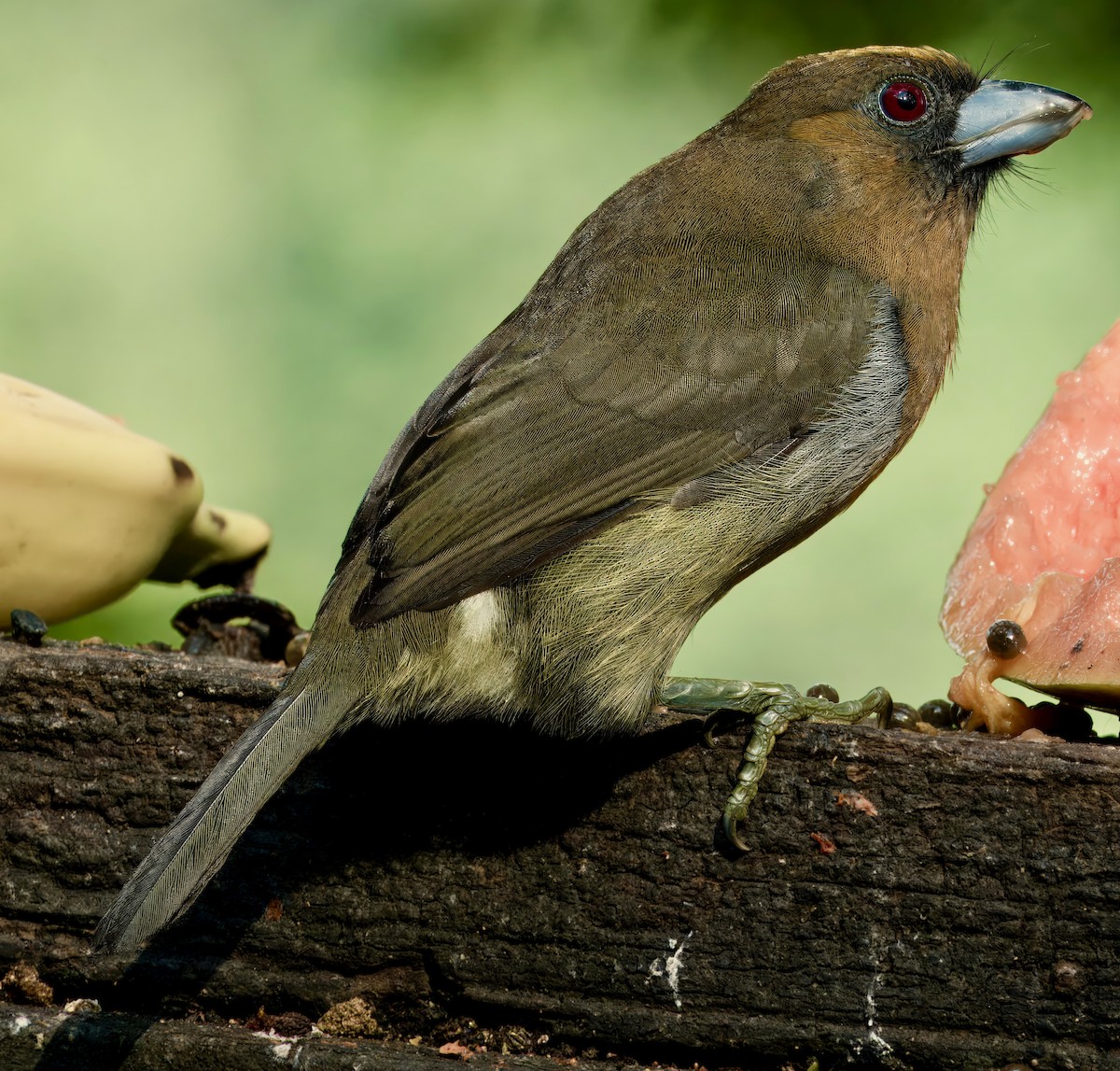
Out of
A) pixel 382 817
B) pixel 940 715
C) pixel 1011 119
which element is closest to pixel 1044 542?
pixel 940 715

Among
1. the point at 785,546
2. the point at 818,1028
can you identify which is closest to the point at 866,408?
the point at 785,546

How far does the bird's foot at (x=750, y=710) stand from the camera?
1.54m

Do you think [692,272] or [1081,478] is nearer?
[692,272]

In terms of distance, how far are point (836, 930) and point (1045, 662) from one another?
52cm

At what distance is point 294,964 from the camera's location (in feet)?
5.36

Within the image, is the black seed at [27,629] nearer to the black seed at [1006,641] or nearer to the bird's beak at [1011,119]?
the black seed at [1006,641]

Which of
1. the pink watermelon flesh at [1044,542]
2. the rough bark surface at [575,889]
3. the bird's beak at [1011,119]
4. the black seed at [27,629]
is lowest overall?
the rough bark surface at [575,889]

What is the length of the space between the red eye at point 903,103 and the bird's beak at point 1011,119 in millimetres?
65

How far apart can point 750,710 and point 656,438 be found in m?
0.37

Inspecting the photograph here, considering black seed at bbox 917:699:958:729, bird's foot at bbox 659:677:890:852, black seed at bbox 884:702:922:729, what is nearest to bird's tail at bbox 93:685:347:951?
bird's foot at bbox 659:677:890:852

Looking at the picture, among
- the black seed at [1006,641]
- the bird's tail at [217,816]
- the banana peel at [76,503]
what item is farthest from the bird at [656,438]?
the banana peel at [76,503]

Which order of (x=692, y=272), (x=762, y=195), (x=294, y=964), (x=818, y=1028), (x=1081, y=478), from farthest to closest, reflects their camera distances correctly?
(x=1081, y=478)
(x=762, y=195)
(x=692, y=272)
(x=294, y=964)
(x=818, y=1028)

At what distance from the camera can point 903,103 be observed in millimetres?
2117

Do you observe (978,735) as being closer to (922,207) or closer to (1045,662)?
(1045,662)
